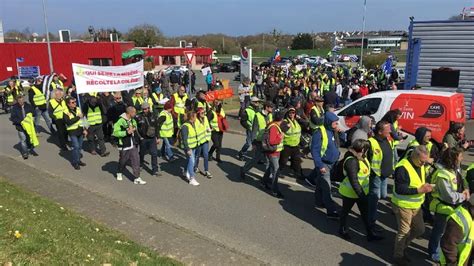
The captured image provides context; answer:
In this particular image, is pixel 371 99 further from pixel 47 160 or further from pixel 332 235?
pixel 47 160

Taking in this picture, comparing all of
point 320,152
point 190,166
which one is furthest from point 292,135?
point 190,166

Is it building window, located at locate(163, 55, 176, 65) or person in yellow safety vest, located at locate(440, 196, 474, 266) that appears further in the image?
building window, located at locate(163, 55, 176, 65)

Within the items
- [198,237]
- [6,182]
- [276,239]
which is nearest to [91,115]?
[6,182]

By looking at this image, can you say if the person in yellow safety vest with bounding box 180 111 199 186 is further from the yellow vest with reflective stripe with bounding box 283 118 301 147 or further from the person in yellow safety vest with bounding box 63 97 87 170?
the person in yellow safety vest with bounding box 63 97 87 170

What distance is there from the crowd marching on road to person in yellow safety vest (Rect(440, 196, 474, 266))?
0.03 feet

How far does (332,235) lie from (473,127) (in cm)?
1144

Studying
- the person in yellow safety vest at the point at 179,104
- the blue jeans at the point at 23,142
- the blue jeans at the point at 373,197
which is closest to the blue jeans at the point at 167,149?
the person in yellow safety vest at the point at 179,104

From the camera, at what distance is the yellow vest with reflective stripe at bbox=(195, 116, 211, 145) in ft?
30.1

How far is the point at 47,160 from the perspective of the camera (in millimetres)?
11203

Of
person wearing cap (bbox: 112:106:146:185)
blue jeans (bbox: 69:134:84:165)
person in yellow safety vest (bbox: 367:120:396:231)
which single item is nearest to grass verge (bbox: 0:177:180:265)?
person wearing cap (bbox: 112:106:146:185)

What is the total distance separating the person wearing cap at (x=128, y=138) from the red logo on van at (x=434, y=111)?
284 inches

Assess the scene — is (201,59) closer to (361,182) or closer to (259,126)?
(259,126)

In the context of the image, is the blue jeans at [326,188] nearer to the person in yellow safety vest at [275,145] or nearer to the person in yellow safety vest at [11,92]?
the person in yellow safety vest at [275,145]

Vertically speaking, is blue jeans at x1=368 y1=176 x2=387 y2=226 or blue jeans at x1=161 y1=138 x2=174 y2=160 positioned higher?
blue jeans at x1=368 y1=176 x2=387 y2=226
